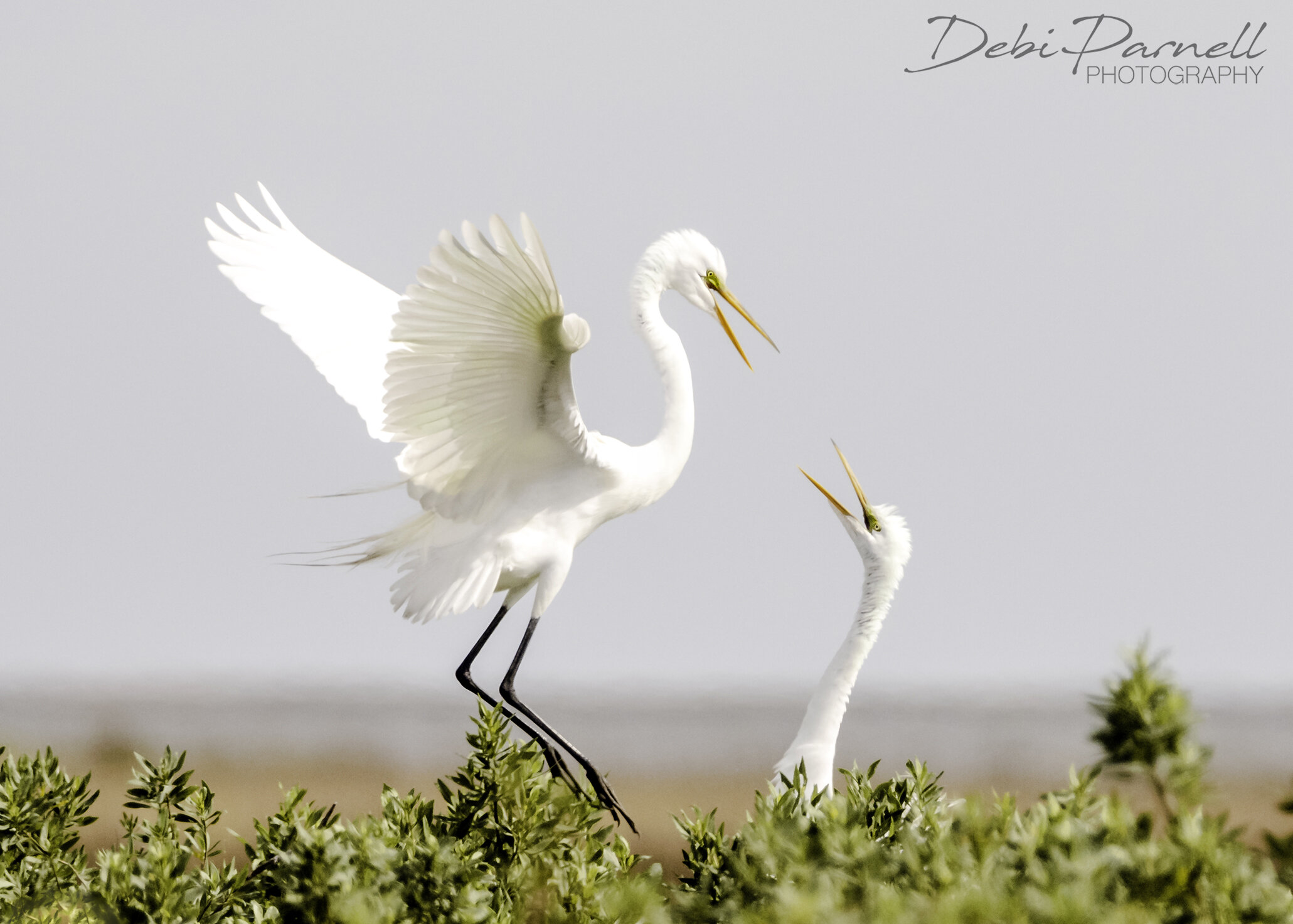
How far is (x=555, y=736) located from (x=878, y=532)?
144 cm

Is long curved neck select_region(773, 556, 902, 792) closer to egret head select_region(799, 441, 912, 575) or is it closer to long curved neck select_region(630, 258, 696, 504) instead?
egret head select_region(799, 441, 912, 575)

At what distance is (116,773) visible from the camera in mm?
12523

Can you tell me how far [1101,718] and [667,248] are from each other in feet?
10.7

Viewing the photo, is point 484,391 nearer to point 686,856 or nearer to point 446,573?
point 446,573

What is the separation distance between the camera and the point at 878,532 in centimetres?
449

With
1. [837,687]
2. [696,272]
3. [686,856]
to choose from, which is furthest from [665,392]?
[686,856]

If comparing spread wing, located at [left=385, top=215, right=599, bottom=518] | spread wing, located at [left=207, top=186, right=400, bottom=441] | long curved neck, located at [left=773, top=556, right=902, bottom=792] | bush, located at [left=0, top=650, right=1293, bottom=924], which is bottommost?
bush, located at [left=0, top=650, right=1293, bottom=924]

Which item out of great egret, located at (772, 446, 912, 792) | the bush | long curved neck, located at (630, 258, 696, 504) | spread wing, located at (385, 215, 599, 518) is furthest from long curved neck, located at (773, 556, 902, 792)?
spread wing, located at (385, 215, 599, 518)

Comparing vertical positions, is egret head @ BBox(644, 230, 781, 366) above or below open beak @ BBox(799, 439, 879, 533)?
above

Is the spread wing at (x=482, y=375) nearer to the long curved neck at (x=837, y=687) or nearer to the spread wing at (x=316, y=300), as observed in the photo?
the spread wing at (x=316, y=300)

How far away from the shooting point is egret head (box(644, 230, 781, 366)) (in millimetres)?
4637

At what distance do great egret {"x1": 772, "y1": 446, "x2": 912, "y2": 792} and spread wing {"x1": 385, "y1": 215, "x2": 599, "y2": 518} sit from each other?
3.63 ft

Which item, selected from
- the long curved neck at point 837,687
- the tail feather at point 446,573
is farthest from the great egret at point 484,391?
the long curved neck at point 837,687

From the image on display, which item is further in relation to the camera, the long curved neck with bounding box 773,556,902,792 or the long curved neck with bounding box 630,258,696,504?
the long curved neck with bounding box 630,258,696,504
